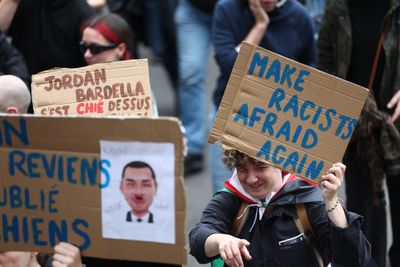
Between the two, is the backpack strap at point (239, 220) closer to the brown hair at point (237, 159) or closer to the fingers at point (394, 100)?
the brown hair at point (237, 159)

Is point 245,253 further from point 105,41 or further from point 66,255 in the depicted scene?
point 105,41

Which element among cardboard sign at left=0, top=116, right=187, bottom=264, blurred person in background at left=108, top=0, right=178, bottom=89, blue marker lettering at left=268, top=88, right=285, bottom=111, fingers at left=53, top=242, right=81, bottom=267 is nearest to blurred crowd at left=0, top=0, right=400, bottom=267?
cardboard sign at left=0, top=116, right=187, bottom=264

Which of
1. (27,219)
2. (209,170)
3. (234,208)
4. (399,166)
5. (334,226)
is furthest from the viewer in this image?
(209,170)

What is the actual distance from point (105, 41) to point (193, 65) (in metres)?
2.07

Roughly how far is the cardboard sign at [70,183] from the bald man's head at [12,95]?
99 cm

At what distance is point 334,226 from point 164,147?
2.56ft

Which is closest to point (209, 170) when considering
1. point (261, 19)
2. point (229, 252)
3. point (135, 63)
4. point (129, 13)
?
point (129, 13)

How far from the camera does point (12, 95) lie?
420 centimetres

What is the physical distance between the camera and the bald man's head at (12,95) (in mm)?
4188

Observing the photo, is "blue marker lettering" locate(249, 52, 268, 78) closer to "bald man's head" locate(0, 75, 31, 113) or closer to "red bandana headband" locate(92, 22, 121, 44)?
"bald man's head" locate(0, 75, 31, 113)

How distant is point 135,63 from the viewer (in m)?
3.99

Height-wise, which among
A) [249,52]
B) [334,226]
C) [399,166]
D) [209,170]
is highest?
[249,52]

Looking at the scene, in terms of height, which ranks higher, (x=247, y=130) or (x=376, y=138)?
(x=247, y=130)

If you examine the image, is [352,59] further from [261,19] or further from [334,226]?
[334,226]
